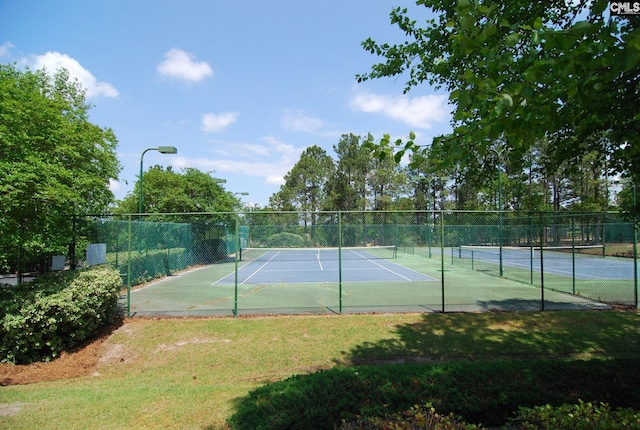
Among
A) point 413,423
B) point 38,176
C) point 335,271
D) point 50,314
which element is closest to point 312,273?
point 335,271

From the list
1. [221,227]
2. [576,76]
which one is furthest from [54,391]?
[221,227]

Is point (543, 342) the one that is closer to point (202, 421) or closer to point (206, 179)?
point (202, 421)

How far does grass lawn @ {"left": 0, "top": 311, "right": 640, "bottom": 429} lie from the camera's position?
433cm

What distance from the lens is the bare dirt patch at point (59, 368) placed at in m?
6.10

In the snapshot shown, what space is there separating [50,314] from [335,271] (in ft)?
46.3

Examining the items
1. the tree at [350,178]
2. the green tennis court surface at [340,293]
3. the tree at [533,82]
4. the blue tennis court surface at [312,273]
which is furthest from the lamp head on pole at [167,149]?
the tree at [350,178]

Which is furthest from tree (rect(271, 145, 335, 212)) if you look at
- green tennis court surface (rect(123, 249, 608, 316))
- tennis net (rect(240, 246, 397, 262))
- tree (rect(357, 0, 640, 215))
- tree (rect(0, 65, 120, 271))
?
tree (rect(357, 0, 640, 215))

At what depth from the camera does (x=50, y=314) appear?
681cm

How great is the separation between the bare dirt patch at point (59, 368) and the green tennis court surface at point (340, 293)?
2483mm

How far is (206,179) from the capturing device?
25734 mm

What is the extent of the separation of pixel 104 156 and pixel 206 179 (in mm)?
13805

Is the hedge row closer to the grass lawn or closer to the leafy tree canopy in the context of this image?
the grass lawn

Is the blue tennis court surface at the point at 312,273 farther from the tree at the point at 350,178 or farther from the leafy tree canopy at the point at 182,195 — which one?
the tree at the point at 350,178

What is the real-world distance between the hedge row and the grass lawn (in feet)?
2.31
